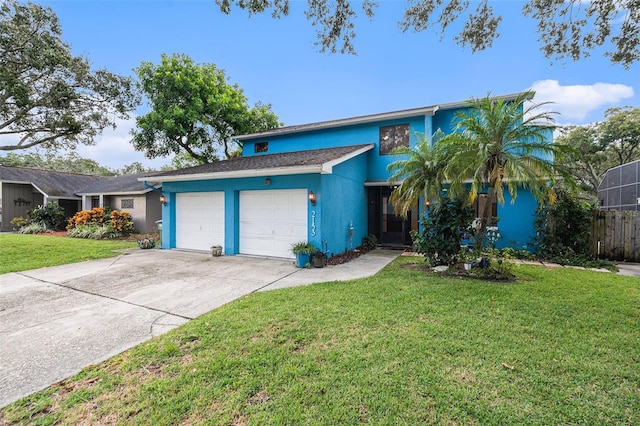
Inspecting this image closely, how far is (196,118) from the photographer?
16688 millimetres

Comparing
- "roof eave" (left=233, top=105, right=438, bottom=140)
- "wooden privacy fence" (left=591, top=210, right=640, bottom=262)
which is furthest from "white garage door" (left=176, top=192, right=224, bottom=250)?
"wooden privacy fence" (left=591, top=210, right=640, bottom=262)

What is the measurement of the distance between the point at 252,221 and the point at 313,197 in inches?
102

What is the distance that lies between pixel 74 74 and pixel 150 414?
510 inches

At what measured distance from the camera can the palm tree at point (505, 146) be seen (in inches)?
234

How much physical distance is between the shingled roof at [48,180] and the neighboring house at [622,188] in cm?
3146

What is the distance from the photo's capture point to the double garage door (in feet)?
28.3

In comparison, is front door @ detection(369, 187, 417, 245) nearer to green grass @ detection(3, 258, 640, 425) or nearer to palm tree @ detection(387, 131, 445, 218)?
palm tree @ detection(387, 131, 445, 218)

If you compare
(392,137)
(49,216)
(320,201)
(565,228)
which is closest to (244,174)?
(320,201)

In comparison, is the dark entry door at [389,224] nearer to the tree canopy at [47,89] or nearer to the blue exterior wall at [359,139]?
the blue exterior wall at [359,139]

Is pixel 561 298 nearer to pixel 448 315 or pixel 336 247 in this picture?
pixel 448 315

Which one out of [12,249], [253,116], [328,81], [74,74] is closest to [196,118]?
[253,116]

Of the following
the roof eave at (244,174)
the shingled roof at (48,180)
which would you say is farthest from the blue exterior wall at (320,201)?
the shingled roof at (48,180)

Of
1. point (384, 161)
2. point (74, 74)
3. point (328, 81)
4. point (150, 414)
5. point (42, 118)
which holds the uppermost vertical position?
point (328, 81)

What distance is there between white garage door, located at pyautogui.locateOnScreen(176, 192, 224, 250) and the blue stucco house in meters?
0.04
